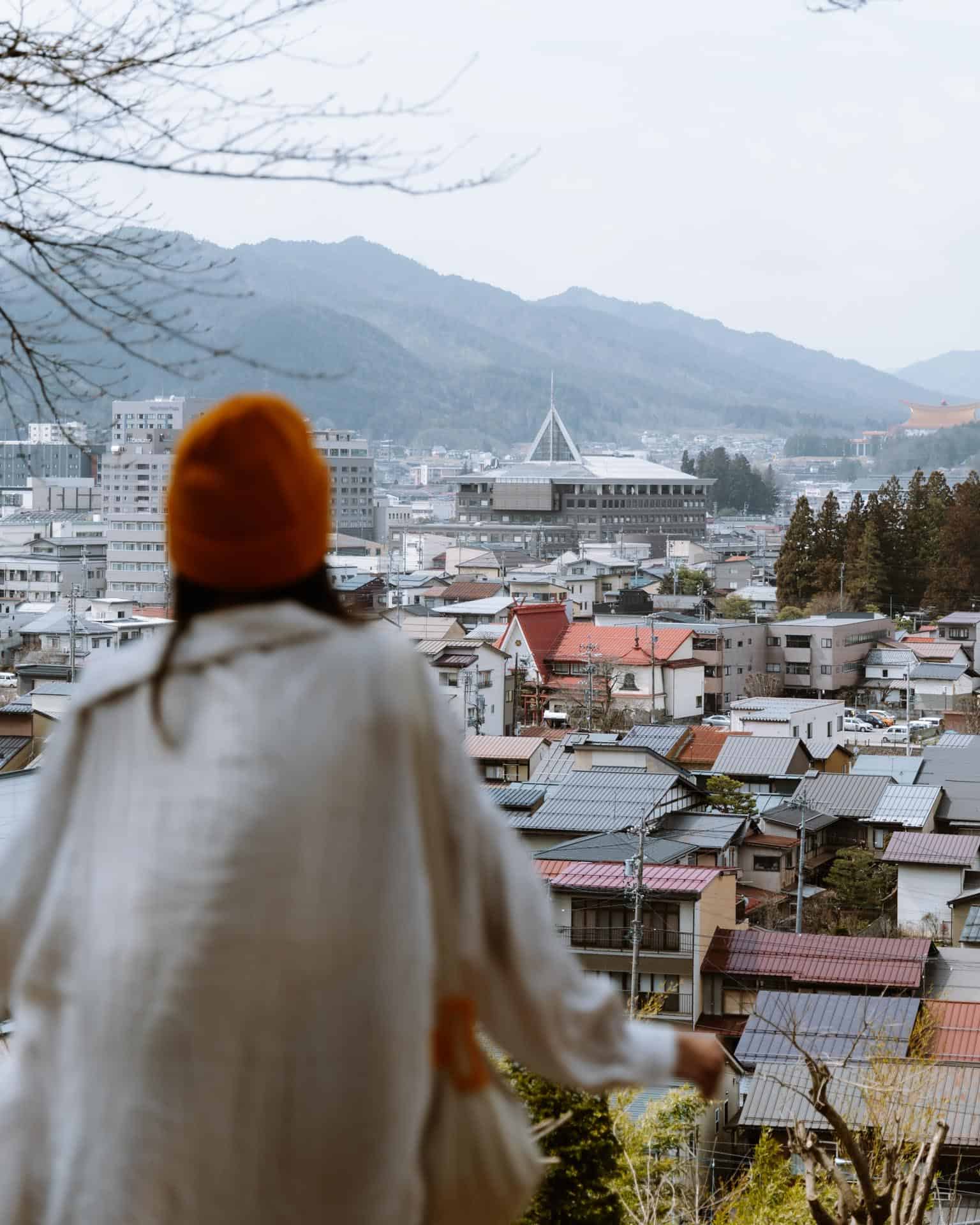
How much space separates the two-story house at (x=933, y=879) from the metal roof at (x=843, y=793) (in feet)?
4.92

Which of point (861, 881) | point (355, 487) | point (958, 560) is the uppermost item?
point (355, 487)

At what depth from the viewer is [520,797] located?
10547mm

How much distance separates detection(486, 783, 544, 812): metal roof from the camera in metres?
10.4

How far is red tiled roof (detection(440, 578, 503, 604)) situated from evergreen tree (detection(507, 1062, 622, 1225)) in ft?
72.4

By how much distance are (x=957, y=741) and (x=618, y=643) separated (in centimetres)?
565

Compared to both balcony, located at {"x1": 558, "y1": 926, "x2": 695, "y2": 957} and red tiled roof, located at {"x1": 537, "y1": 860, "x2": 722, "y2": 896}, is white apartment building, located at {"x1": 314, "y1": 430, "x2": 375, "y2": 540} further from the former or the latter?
balcony, located at {"x1": 558, "y1": 926, "x2": 695, "y2": 957}

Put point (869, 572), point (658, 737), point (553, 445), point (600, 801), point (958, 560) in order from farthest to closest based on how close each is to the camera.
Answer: point (553, 445), point (958, 560), point (869, 572), point (658, 737), point (600, 801)

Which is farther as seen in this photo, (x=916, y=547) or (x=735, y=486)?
(x=735, y=486)

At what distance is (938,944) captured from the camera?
9.09m

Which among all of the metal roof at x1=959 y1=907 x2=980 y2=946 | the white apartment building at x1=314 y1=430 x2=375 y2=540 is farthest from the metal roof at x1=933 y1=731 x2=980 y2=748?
the white apartment building at x1=314 y1=430 x2=375 y2=540

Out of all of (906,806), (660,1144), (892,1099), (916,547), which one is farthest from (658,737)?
(916,547)

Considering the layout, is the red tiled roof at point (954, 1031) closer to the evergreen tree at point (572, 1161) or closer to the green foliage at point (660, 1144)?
the green foliage at point (660, 1144)

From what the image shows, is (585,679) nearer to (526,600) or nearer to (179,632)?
(526,600)

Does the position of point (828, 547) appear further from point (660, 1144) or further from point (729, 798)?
point (660, 1144)
